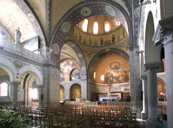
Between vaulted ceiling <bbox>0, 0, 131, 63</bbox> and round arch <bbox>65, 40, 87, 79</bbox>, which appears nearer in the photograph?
vaulted ceiling <bbox>0, 0, 131, 63</bbox>

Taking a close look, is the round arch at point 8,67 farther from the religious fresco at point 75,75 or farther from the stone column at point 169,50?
the religious fresco at point 75,75

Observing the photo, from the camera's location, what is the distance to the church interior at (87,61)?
737 cm

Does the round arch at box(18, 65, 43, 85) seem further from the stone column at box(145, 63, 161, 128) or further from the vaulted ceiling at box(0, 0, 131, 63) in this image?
the stone column at box(145, 63, 161, 128)

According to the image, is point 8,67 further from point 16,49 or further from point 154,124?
point 154,124

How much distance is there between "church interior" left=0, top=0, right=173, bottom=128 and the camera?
290 inches

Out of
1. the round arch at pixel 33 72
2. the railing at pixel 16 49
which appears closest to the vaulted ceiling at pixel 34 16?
the railing at pixel 16 49

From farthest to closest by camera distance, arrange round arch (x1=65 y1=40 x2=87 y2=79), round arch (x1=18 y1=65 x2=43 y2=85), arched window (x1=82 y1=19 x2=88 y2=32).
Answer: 1. arched window (x1=82 y1=19 x2=88 y2=32)
2. round arch (x1=65 y1=40 x2=87 y2=79)
3. round arch (x1=18 y1=65 x2=43 y2=85)

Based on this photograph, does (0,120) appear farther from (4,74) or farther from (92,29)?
(92,29)

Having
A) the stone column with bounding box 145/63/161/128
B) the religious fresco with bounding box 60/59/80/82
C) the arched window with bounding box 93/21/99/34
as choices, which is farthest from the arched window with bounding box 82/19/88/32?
the stone column with bounding box 145/63/161/128

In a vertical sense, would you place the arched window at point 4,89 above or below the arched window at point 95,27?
below

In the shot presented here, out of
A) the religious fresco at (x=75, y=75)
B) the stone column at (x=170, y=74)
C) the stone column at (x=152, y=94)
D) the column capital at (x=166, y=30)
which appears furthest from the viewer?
the religious fresco at (x=75, y=75)

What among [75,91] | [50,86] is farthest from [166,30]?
[75,91]

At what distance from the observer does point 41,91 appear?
17.8 m

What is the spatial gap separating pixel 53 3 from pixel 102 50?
14.1m
